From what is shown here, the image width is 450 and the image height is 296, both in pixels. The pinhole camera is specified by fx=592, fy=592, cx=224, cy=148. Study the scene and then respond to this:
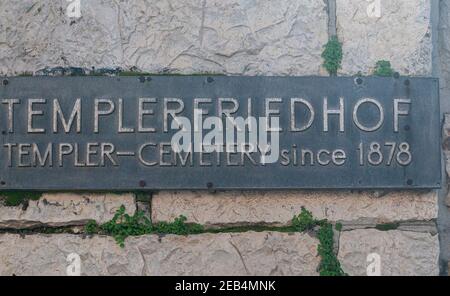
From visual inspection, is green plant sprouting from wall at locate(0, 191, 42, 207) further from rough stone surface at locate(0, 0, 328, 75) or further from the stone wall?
rough stone surface at locate(0, 0, 328, 75)

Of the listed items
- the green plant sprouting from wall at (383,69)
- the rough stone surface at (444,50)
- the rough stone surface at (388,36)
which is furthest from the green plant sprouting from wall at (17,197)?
the rough stone surface at (444,50)

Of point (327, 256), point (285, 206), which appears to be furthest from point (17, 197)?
point (327, 256)

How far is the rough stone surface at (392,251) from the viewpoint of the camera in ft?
7.92

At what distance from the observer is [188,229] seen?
95.5 inches

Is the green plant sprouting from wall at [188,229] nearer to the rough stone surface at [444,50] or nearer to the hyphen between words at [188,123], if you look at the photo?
the hyphen between words at [188,123]

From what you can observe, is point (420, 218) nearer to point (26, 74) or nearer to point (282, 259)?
point (282, 259)

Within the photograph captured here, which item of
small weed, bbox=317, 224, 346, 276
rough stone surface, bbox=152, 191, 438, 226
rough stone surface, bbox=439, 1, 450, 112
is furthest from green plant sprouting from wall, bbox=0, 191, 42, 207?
rough stone surface, bbox=439, 1, 450, 112

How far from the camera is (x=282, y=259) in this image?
241 cm

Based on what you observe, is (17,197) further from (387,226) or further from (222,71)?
(387,226)

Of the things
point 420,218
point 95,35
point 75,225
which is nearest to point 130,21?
point 95,35

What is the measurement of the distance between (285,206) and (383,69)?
2.33ft

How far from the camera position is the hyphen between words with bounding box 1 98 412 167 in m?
2.42

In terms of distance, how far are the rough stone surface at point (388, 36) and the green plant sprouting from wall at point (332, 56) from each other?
0.08ft

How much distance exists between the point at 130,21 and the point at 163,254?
3.25 feet
